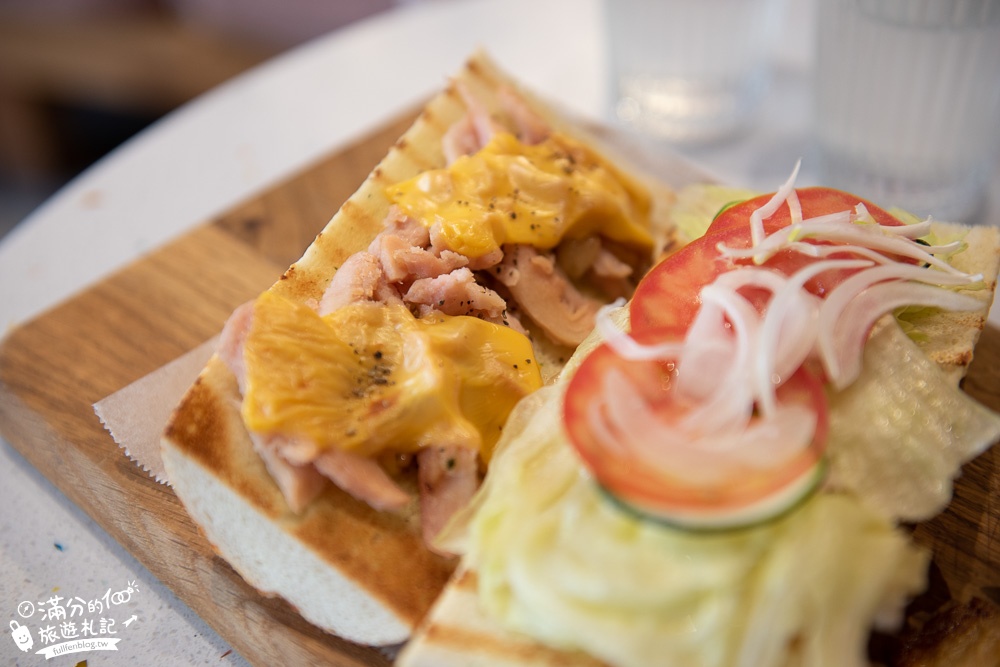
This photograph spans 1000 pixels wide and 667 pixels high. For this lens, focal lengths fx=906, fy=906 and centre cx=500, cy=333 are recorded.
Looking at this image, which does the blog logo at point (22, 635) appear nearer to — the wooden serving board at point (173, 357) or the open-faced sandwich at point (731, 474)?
the wooden serving board at point (173, 357)

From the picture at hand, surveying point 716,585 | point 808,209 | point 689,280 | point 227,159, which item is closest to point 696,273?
point 689,280

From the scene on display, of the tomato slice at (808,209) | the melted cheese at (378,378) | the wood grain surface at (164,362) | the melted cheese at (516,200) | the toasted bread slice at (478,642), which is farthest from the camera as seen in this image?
the melted cheese at (516,200)

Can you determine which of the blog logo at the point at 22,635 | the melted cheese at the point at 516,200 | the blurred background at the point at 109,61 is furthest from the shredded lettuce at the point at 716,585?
the blurred background at the point at 109,61

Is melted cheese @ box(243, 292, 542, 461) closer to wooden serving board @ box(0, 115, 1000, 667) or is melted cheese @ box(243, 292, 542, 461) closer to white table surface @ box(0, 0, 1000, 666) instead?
wooden serving board @ box(0, 115, 1000, 667)

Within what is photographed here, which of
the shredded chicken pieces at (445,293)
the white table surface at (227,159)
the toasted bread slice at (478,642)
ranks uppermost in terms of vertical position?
the shredded chicken pieces at (445,293)

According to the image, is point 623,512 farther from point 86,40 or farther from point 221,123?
point 86,40

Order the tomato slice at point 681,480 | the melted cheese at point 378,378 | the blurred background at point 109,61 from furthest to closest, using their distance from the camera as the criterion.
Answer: the blurred background at point 109,61, the melted cheese at point 378,378, the tomato slice at point 681,480

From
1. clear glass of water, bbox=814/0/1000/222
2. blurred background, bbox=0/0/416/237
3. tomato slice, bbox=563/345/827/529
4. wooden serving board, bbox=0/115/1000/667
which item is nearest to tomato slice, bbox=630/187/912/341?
tomato slice, bbox=563/345/827/529

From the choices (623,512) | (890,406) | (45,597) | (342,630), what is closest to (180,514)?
(45,597)
